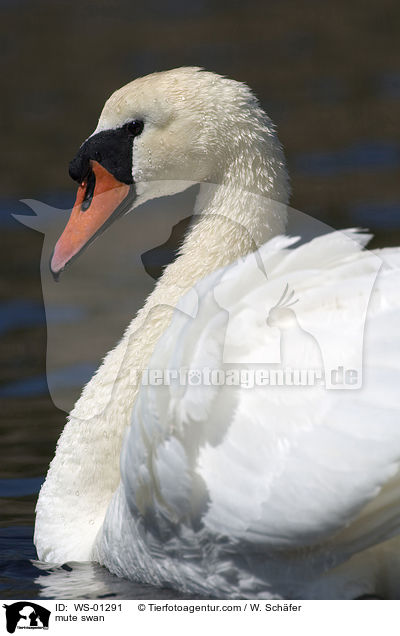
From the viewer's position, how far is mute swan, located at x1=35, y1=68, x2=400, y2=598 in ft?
11.3

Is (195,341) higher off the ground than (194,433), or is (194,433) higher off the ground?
(195,341)

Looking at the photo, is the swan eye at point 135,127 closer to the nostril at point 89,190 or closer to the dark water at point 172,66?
the nostril at point 89,190

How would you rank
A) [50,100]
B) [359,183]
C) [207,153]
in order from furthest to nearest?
[50,100]
[359,183]
[207,153]

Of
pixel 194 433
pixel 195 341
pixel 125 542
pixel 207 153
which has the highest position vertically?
pixel 207 153

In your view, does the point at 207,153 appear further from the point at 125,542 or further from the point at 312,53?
the point at 312,53

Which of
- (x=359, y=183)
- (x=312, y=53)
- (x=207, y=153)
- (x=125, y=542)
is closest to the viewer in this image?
(x=125, y=542)

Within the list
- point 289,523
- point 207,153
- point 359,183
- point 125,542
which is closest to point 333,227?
point 359,183

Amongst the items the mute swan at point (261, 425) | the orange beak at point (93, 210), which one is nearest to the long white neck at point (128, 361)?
the mute swan at point (261, 425)

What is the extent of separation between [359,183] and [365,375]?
18.1ft

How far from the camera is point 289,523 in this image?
11.3ft
